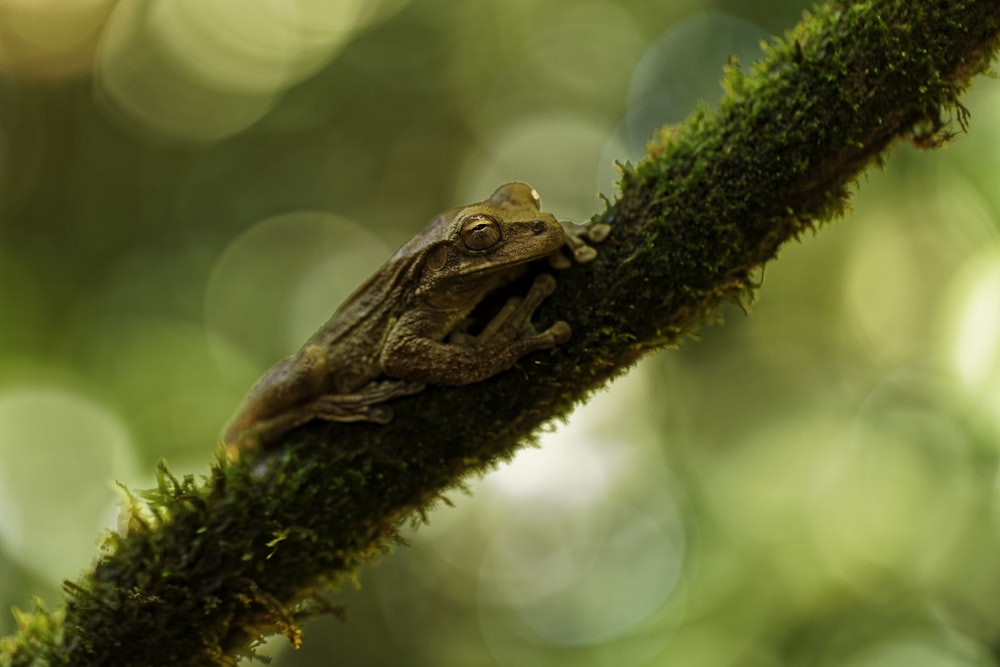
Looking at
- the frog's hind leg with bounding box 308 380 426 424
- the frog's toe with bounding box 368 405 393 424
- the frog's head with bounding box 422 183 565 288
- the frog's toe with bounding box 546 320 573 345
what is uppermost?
the frog's head with bounding box 422 183 565 288

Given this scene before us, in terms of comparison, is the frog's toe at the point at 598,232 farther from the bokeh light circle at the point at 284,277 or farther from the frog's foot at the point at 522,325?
the bokeh light circle at the point at 284,277

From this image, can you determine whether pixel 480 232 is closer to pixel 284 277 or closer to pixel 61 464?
pixel 284 277

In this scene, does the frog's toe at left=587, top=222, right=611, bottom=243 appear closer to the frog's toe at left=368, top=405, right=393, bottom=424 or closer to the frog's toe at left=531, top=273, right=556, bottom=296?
the frog's toe at left=531, top=273, right=556, bottom=296

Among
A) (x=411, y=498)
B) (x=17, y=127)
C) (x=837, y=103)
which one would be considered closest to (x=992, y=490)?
(x=837, y=103)

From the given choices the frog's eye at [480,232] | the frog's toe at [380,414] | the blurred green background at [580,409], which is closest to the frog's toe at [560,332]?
the frog's eye at [480,232]

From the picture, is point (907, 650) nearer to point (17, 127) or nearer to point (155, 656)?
point (155, 656)

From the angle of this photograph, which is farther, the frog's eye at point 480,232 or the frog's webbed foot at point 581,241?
the frog's eye at point 480,232

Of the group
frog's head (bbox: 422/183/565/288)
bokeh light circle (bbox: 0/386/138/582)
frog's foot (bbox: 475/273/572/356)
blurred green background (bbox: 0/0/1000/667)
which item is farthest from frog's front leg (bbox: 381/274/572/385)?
bokeh light circle (bbox: 0/386/138/582)
